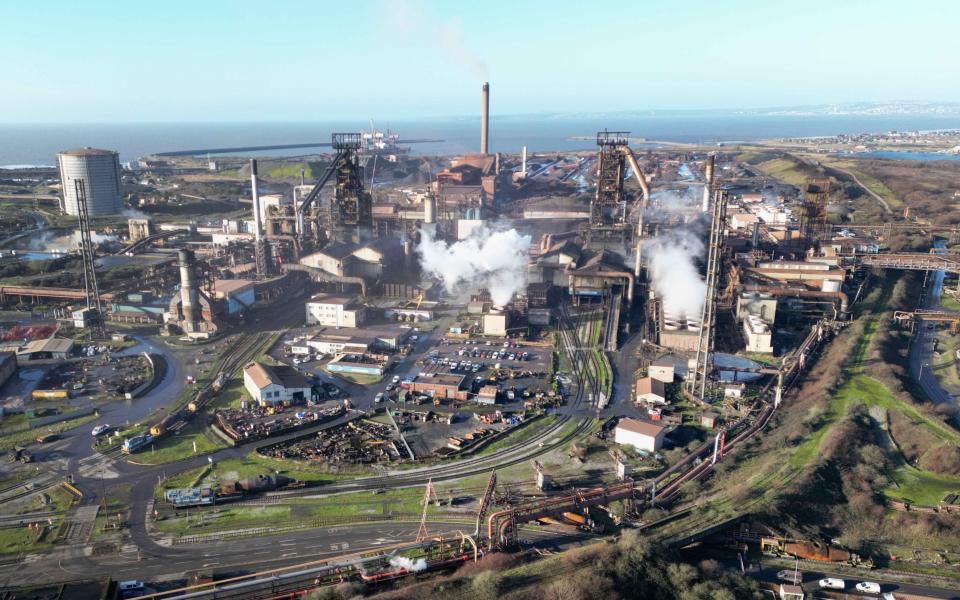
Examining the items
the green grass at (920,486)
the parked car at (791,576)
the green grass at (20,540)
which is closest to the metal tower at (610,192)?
the green grass at (920,486)

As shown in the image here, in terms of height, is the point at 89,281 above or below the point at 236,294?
above

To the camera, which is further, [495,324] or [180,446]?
[495,324]

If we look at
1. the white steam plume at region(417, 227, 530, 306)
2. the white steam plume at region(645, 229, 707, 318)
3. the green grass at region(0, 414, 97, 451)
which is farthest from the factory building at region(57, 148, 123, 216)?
the white steam plume at region(645, 229, 707, 318)

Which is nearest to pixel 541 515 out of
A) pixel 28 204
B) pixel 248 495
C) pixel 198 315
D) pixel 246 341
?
pixel 248 495

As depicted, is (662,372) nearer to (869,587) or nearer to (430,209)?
(869,587)

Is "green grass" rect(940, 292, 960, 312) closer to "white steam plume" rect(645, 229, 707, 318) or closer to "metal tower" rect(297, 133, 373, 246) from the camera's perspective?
"white steam plume" rect(645, 229, 707, 318)

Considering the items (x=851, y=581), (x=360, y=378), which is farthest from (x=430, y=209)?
(x=851, y=581)
